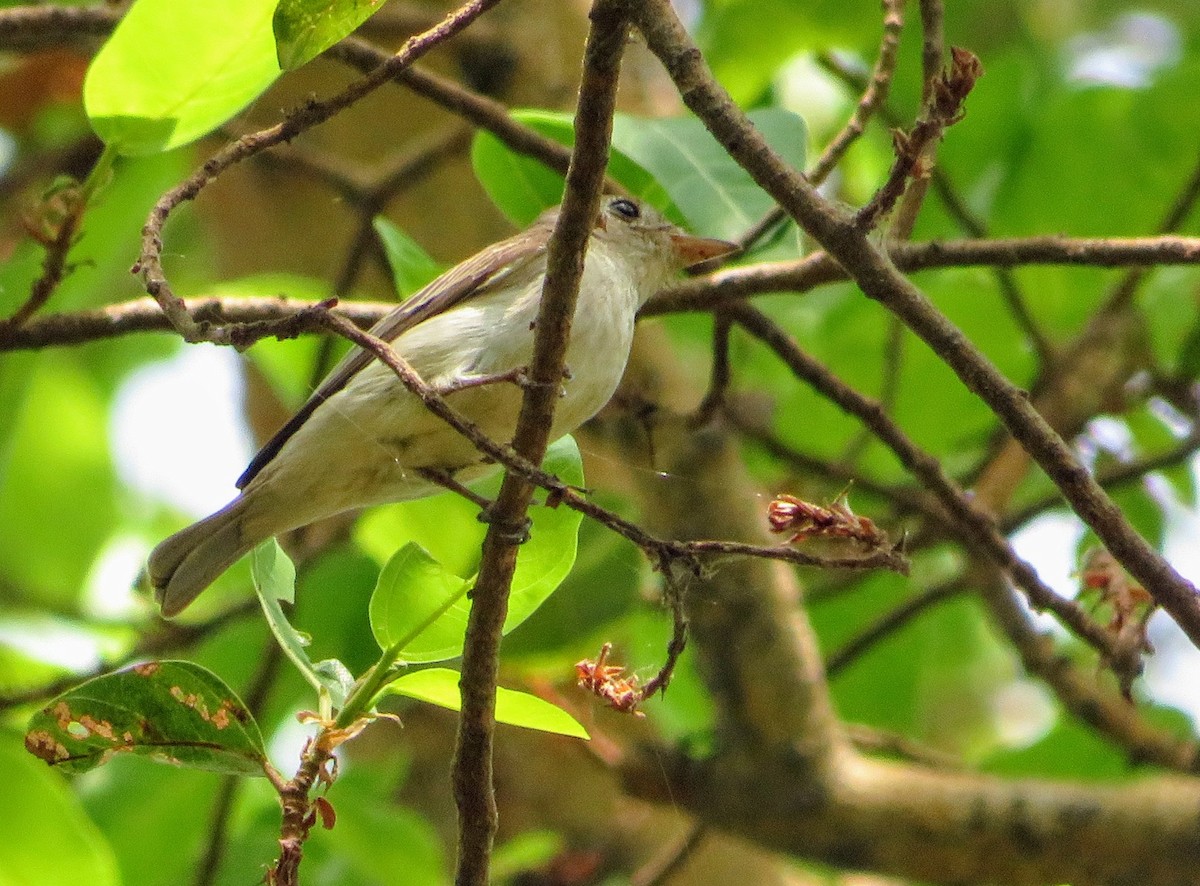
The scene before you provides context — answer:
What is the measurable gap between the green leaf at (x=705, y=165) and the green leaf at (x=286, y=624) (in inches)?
39.6

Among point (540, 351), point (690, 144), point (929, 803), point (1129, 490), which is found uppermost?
point (1129, 490)

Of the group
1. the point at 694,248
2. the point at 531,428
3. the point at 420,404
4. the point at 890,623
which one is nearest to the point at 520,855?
the point at 890,623

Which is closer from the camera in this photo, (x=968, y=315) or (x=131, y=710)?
(x=131, y=710)

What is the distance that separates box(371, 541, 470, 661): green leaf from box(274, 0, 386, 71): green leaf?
0.70 m

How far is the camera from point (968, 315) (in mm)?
3883

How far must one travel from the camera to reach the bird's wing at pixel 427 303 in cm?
288

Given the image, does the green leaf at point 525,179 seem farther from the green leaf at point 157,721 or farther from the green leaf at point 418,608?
the green leaf at point 157,721

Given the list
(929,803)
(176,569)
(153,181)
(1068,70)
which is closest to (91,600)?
(153,181)

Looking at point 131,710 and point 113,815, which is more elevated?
point 113,815

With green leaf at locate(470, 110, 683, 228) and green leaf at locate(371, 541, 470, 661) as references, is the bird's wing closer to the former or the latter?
green leaf at locate(470, 110, 683, 228)

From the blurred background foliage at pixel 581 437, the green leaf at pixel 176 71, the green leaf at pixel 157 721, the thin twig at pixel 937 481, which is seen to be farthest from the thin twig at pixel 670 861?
the green leaf at pixel 176 71

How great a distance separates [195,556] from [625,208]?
1172 millimetres

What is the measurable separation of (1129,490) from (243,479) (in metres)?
2.48

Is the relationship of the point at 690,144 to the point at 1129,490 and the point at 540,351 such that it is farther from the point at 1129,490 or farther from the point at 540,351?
the point at 1129,490
